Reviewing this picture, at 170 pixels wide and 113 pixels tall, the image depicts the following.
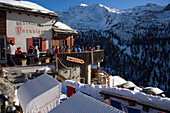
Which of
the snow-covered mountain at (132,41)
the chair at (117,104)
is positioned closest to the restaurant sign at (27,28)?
the chair at (117,104)

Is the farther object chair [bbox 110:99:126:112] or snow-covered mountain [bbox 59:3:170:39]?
snow-covered mountain [bbox 59:3:170:39]

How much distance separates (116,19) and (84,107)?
110629mm

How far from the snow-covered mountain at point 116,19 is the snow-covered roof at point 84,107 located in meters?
89.4

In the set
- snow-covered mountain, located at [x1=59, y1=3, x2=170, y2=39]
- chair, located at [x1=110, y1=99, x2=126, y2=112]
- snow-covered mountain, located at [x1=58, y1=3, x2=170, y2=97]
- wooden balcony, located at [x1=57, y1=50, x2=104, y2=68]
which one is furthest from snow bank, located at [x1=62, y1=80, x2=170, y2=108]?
snow-covered mountain, located at [x1=59, y1=3, x2=170, y2=39]

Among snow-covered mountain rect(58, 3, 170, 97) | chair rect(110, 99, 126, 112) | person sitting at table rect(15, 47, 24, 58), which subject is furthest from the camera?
snow-covered mountain rect(58, 3, 170, 97)

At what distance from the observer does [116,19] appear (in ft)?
345

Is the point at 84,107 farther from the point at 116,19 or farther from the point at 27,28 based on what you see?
the point at 116,19

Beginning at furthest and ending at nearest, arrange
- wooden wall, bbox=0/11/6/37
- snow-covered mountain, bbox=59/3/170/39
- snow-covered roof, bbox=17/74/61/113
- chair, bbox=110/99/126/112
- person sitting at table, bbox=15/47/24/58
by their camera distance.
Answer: snow-covered mountain, bbox=59/3/170/39 < wooden wall, bbox=0/11/6/37 < person sitting at table, bbox=15/47/24/58 < chair, bbox=110/99/126/112 < snow-covered roof, bbox=17/74/61/113

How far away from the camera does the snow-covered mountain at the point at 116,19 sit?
87562 mm

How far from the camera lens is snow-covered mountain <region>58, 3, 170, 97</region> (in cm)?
6179

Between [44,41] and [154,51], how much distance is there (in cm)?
7023

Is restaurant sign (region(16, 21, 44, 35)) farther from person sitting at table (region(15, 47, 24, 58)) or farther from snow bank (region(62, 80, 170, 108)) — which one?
snow bank (region(62, 80, 170, 108))

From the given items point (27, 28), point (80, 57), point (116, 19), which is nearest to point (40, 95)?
point (80, 57)

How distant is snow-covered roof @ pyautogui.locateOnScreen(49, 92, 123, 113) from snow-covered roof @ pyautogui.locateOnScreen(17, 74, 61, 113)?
2.90 ft
